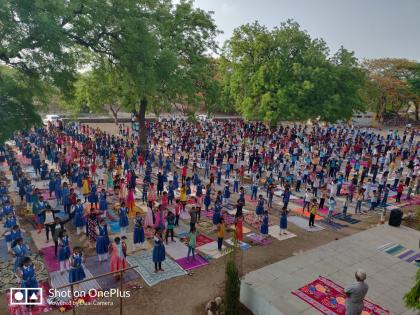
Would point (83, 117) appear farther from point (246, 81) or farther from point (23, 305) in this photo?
point (23, 305)

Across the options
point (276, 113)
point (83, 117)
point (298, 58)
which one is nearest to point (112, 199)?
point (276, 113)

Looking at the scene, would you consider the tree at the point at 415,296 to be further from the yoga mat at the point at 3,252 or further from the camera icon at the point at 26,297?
the yoga mat at the point at 3,252

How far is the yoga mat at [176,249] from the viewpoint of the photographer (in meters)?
11.7

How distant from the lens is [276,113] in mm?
34406

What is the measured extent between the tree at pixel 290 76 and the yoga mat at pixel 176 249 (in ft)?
80.3

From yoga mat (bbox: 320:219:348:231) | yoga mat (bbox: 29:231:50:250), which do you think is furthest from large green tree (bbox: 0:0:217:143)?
yoga mat (bbox: 320:219:348:231)

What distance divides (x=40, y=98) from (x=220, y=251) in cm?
1101

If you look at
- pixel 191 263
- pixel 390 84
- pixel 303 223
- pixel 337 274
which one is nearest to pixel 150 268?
pixel 191 263

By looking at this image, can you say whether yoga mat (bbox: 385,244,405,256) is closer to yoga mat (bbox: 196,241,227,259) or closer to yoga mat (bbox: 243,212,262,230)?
yoga mat (bbox: 243,212,262,230)

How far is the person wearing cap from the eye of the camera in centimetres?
668

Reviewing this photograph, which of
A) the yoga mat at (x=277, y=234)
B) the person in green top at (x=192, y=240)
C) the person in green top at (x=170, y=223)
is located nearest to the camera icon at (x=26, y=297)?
the person in green top at (x=192, y=240)

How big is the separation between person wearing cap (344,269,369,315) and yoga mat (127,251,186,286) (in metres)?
5.24

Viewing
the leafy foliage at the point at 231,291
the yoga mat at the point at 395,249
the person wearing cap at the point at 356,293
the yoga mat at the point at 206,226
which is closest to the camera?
the person wearing cap at the point at 356,293

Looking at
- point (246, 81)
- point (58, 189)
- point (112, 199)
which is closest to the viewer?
point (58, 189)
